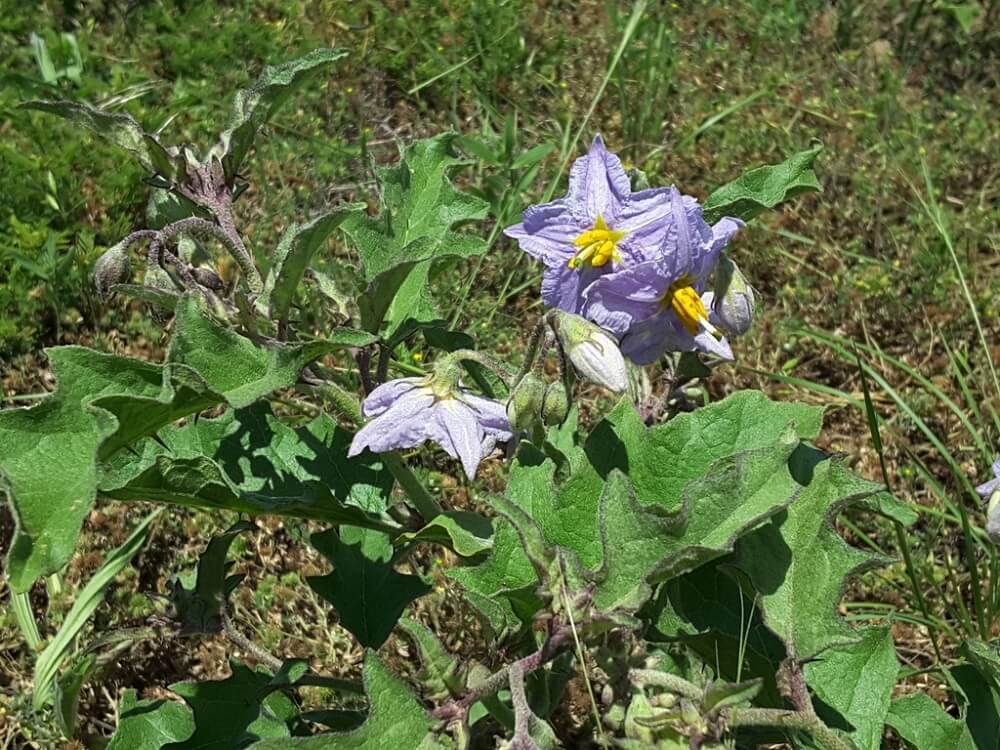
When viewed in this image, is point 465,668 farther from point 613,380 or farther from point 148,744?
point 148,744

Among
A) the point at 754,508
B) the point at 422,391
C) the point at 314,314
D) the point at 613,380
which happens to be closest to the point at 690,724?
the point at 754,508

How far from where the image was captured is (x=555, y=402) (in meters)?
1.66

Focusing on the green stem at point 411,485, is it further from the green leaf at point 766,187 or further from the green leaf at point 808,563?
the green leaf at point 766,187

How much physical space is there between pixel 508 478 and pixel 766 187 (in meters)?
0.63

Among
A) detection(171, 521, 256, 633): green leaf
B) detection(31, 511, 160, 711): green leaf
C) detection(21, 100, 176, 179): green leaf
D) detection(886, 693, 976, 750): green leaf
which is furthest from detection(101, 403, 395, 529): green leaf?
detection(886, 693, 976, 750): green leaf

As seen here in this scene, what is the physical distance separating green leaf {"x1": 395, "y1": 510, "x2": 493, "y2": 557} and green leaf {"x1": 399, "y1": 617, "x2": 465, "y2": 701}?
174 millimetres

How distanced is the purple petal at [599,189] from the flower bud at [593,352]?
15 cm

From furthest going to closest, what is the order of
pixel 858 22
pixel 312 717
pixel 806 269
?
1. pixel 858 22
2. pixel 806 269
3. pixel 312 717

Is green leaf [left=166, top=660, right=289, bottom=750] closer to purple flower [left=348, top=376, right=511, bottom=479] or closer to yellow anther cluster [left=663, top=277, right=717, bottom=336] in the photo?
purple flower [left=348, top=376, right=511, bottom=479]

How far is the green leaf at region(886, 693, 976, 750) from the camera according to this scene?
178cm

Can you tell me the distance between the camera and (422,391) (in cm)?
167

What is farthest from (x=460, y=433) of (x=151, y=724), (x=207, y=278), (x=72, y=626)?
(x=72, y=626)

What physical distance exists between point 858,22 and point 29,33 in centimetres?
289

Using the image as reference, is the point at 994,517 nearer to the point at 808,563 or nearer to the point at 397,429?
the point at 808,563
